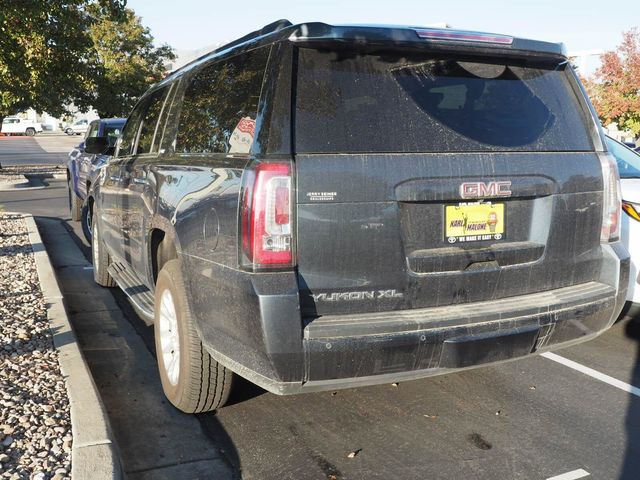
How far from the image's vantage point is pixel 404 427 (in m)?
3.63

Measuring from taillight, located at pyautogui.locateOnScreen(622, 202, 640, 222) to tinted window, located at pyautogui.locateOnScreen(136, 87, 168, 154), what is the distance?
3.56 meters

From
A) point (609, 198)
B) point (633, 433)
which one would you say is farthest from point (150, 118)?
point (633, 433)

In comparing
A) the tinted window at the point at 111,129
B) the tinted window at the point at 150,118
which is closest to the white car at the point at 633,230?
the tinted window at the point at 150,118

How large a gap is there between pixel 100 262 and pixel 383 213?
448 cm

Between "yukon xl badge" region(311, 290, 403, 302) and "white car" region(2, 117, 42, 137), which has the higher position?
"white car" region(2, 117, 42, 137)

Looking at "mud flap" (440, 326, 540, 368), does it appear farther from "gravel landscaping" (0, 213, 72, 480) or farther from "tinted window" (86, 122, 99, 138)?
"tinted window" (86, 122, 99, 138)

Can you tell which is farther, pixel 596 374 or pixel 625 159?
pixel 625 159

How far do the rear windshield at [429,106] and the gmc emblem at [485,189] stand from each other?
0.19m

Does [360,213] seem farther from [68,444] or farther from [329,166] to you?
[68,444]

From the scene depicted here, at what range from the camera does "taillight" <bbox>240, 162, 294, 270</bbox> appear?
9.05 feet

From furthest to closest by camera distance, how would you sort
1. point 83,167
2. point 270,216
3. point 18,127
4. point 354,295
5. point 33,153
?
point 18,127 → point 33,153 → point 83,167 → point 354,295 → point 270,216

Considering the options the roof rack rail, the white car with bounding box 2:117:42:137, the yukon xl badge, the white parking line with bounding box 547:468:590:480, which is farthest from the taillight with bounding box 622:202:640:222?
the white car with bounding box 2:117:42:137

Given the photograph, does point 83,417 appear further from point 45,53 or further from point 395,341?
point 45,53

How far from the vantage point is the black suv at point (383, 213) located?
9.18ft
